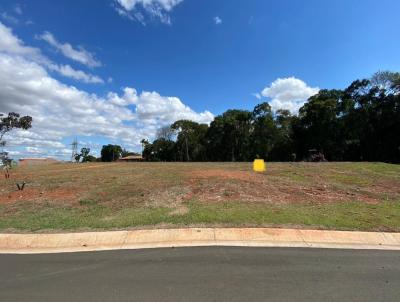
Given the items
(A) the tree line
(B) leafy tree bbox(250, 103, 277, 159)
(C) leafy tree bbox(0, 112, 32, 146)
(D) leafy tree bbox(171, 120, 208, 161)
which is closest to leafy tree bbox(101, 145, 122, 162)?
(D) leafy tree bbox(171, 120, 208, 161)

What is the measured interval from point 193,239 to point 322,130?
57.9m

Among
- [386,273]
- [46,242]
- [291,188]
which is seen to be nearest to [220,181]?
[291,188]

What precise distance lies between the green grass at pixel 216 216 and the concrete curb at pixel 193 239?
0.60 meters

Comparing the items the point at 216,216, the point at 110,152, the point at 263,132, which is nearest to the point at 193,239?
the point at 216,216

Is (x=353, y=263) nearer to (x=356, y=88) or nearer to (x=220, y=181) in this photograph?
(x=220, y=181)

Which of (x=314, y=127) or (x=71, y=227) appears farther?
(x=314, y=127)

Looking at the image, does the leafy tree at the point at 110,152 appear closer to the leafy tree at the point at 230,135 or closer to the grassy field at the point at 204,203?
the leafy tree at the point at 230,135

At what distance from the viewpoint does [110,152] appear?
138 m

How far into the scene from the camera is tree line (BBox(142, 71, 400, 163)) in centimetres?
5616

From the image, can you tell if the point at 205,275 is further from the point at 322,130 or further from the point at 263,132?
the point at 263,132

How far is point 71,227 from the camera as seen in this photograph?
9.90 meters

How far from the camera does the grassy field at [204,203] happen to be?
10.1 meters

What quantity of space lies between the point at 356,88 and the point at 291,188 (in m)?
51.8

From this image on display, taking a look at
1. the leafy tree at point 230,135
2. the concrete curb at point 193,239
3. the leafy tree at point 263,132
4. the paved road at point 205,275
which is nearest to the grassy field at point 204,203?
the concrete curb at point 193,239
